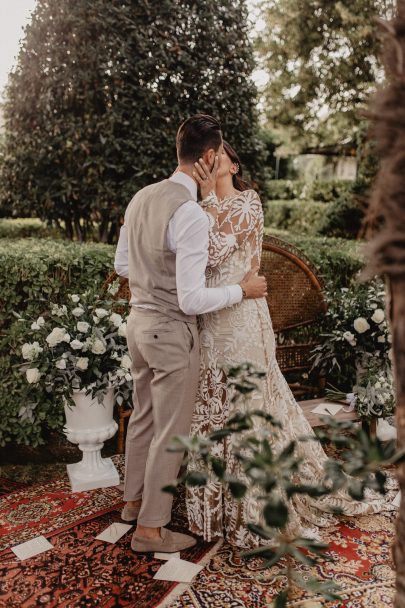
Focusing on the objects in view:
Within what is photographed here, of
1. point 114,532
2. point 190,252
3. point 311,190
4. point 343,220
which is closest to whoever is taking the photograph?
point 190,252

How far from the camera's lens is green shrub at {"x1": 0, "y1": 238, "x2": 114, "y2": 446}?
4090 millimetres

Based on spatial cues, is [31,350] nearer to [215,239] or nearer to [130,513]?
[130,513]

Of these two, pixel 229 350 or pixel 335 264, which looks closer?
pixel 229 350

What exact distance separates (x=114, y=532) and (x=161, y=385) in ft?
3.20

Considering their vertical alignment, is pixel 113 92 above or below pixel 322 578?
above

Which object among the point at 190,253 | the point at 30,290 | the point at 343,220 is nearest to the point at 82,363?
the point at 30,290

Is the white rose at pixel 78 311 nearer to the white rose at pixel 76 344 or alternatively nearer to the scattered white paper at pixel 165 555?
the white rose at pixel 76 344

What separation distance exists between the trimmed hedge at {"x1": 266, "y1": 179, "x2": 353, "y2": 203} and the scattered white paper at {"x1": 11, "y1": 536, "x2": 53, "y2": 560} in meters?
10.7

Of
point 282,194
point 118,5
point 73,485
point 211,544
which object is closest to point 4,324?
point 73,485

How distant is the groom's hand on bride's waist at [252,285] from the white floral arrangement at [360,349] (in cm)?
135

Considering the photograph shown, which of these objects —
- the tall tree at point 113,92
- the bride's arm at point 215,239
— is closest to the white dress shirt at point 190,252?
the bride's arm at point 215,239

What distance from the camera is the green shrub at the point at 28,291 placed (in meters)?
4.09

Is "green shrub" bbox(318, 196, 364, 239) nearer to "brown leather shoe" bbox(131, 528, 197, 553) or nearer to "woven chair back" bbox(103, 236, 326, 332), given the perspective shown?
"woven chair back" bbox(103, 236, 326, 332)

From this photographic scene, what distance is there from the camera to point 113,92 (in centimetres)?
537
